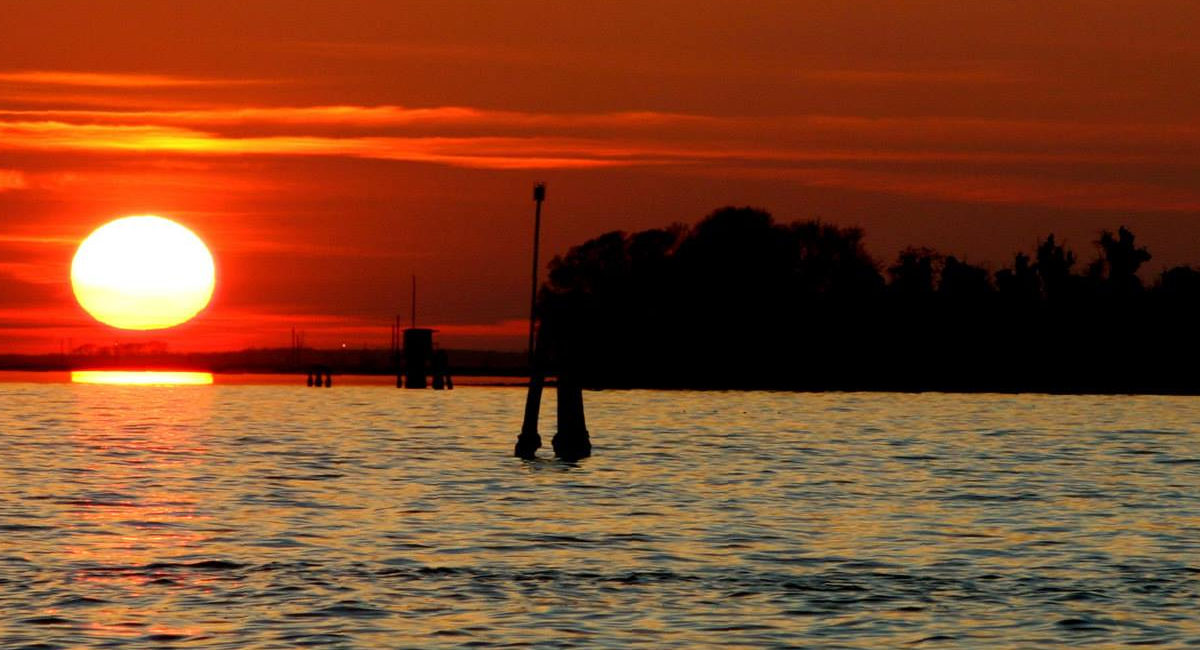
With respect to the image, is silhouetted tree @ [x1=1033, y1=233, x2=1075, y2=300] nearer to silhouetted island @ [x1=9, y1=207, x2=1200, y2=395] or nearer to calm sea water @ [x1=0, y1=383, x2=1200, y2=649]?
silhouetted island @ [x1=9, y1=207, x2=1200, y2=395]

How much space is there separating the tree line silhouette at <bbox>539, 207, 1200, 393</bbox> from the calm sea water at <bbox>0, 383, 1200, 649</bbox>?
8758 centimetres

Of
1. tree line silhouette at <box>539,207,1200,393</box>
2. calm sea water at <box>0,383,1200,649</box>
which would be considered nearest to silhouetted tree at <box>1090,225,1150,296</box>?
tree line silhouette at <box>539,207,1200,393</box>

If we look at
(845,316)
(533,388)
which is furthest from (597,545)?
(845,316)

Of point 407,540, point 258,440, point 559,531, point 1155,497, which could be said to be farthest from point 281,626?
point 258,440

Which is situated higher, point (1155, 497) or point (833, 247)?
point (833, 247)

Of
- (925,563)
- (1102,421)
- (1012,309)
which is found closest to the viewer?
(925,563)

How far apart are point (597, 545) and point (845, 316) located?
133 metres

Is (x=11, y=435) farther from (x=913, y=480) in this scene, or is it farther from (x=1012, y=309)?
(x=1012, y=309)

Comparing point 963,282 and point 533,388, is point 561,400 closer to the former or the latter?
point 533,388

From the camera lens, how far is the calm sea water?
2381cm

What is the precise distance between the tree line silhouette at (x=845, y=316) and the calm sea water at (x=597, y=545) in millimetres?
87583

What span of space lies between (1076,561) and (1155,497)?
1609cm

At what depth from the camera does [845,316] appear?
165 m

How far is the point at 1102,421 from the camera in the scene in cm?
10438
